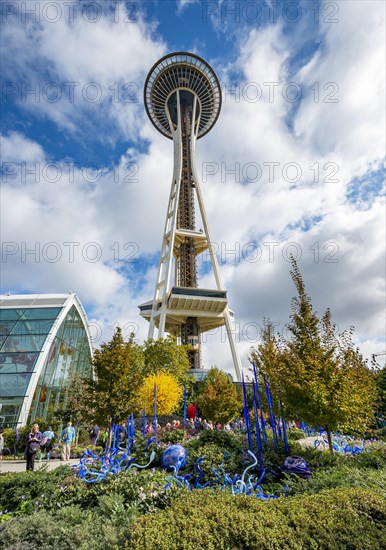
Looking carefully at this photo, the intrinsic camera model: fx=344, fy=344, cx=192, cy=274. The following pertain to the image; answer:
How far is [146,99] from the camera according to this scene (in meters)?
66.2

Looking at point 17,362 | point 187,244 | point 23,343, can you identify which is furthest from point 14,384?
point 187,244

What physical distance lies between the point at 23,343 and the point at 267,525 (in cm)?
2526

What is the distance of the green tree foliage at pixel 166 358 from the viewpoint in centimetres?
3162

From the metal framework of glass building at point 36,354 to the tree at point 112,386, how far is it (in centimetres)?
1123

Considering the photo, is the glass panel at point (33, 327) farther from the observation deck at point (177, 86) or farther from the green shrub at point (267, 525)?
the observation deck at point (177, 86)

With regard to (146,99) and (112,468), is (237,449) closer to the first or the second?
(112,468)

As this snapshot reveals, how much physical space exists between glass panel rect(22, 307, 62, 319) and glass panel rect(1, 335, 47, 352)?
6.59 feet

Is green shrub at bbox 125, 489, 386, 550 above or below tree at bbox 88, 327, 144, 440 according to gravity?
below

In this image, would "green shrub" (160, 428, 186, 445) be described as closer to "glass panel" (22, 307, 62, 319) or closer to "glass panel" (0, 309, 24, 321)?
"glass panel" (22, 307, 62, 319)

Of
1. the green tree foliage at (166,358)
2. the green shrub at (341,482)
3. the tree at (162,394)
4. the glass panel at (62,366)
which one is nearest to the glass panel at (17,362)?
the glass panel at (62,366)

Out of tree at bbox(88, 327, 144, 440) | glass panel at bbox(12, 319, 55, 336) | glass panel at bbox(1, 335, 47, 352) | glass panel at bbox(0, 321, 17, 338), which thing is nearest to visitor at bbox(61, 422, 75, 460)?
tree at bbox(88, 327, 144, 440)

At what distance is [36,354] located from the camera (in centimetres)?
2478

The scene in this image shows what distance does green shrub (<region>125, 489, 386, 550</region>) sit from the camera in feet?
11.9

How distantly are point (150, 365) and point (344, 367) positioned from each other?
2372 cm
